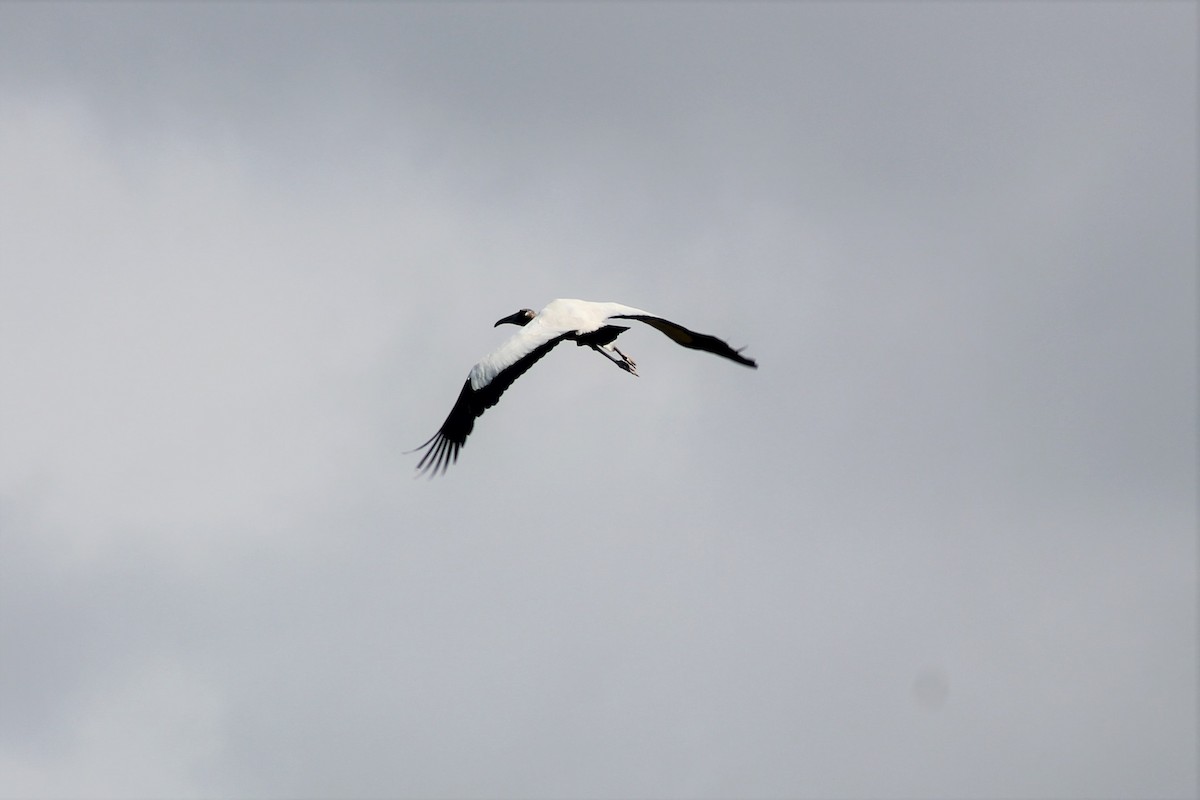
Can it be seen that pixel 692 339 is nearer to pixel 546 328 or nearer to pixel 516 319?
pixel 546 328

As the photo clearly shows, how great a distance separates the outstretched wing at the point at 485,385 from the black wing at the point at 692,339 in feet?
7.05

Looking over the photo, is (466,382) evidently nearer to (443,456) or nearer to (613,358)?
(443,456)

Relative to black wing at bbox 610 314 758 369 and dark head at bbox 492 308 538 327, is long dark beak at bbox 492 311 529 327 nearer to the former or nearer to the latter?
dark head at bbox 492 308 538 327

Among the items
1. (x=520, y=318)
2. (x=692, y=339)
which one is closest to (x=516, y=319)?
(x=520, y=318)

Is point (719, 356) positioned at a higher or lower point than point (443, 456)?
higher

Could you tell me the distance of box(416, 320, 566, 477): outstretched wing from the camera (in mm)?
32469

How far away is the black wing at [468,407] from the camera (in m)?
32.6

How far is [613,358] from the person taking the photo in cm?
3466

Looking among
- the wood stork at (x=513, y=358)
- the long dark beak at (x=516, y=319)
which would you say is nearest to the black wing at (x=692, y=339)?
the wood stork at (x=513, y=358)

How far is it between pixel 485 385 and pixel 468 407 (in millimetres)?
803

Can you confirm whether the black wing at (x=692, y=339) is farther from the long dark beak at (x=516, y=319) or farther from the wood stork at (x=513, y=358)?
the long dark beak at (x=516, y=319)

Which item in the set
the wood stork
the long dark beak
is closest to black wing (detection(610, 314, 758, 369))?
the wood stork

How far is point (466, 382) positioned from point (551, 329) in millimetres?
2370

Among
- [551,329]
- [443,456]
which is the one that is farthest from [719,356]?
[443,456]
